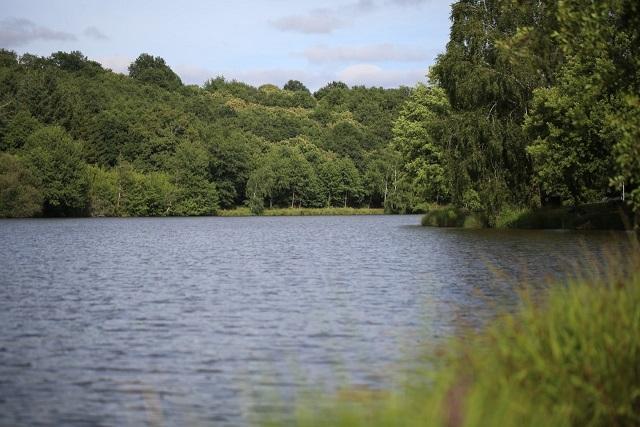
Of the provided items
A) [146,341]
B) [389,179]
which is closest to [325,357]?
[146,341]

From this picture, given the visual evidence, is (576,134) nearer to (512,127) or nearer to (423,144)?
(512,127)

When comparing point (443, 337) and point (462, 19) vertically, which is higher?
point (462, 19)

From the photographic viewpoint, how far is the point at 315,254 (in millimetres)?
41375

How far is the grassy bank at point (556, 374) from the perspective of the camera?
7.93 metres

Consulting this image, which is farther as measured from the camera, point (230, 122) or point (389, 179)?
point (230, 122)

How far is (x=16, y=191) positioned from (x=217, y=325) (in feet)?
299

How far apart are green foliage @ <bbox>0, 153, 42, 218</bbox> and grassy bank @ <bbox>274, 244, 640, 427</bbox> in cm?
9845

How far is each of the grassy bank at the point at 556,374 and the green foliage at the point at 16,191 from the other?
98.4 meters

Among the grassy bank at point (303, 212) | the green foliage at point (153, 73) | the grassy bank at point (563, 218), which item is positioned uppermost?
the green foliage at point (153, 73)

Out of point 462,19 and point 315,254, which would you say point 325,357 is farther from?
point 462,19

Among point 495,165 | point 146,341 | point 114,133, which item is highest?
point 114,133

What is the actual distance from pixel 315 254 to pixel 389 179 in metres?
103

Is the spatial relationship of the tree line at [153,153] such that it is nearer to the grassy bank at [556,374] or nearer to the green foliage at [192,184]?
the green foliage at [192,184]

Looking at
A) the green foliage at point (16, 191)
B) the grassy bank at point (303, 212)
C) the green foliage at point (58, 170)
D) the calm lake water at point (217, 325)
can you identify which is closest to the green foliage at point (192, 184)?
the grassy bank at point (303, 212)
